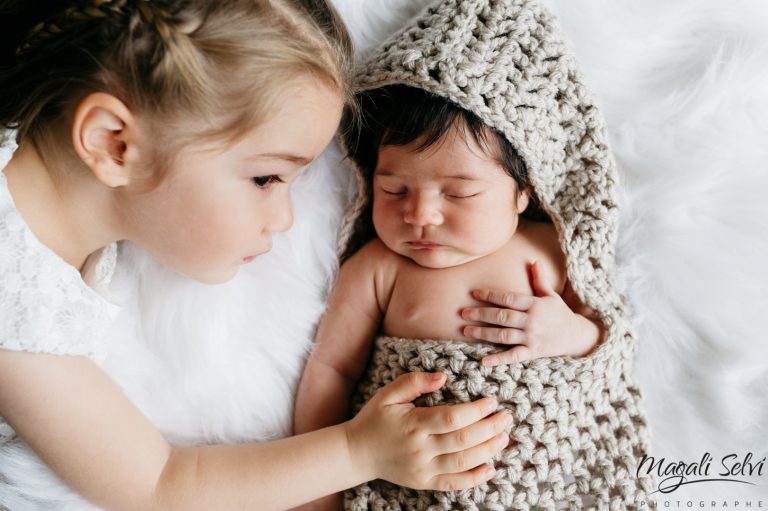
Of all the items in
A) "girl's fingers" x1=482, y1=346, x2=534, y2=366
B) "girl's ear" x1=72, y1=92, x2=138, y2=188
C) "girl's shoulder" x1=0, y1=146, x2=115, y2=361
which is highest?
"girl's ear" x1=72, y1=92, x2=138, y2=188

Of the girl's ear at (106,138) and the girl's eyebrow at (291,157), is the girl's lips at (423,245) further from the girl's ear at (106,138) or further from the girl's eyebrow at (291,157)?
the girl's ear at (106,138)

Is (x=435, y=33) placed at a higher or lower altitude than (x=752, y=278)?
higher

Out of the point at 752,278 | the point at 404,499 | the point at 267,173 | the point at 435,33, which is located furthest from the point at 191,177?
the point at 752,278

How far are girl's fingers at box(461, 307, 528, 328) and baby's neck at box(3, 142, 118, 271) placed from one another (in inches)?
23.8

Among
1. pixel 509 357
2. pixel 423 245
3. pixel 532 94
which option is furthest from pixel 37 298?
pixel 532 94

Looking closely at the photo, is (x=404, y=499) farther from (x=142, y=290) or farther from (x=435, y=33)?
(x=435, y=33)

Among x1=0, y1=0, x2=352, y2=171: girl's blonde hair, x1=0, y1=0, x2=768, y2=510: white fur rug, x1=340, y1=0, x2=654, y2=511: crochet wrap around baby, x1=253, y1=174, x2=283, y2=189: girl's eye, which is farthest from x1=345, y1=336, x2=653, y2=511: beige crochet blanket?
x1=0, y1=0, x2=352, y2=171: girl's blonde hair

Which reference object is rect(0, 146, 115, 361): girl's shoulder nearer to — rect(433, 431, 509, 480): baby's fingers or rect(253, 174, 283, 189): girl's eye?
rect(253, 174, 283, 189): girl's eye

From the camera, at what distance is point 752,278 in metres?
1.17

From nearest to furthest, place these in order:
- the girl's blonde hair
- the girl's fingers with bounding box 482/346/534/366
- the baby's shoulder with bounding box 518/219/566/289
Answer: the girl's blonde hair
the girl's fingers with bounding box 482/346/534/366
the baby's shoulder with bounding box 518/219/566/289

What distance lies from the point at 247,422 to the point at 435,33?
0.72 meters

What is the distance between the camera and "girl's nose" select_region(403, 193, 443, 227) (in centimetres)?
112

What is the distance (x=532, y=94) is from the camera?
43.8 inches

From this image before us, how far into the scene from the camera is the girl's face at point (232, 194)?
37.9 inches
